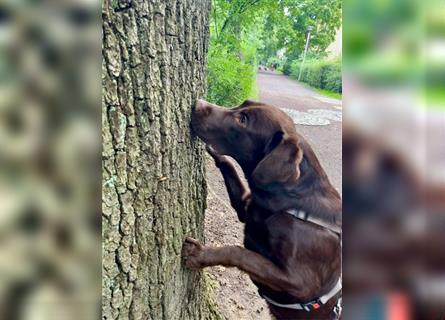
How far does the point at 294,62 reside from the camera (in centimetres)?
1198

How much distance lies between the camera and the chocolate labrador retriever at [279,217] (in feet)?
7.28

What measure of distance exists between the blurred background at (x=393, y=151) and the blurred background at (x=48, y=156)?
428 millimetres

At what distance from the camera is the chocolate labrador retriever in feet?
7.28

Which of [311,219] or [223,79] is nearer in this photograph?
[311,219]

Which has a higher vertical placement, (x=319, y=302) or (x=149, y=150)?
(x=149, y=150)

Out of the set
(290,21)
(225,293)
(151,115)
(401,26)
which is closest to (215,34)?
(290,21)

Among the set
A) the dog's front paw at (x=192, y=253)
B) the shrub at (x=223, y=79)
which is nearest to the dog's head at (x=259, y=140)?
the dog's front paw at (x=192, y=253)

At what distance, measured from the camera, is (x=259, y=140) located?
2.52m

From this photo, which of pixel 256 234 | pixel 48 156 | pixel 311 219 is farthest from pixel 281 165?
pixel 48 156

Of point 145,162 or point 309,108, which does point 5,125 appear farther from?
point 309,108

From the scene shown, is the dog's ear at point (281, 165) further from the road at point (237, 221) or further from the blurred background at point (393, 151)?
the blurred background at point (393, 151)

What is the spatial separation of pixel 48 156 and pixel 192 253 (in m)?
1.54

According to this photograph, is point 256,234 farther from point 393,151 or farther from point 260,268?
point 393,151

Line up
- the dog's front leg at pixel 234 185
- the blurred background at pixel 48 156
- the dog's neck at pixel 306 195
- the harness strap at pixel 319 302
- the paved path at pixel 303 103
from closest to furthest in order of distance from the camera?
the blurred background at pixel 48 156
the harness strap at pixel 319 302
the dog's neck at pixel 306 195
the dog's front leg at pixel 234 185
the paved path at pixel 303 103
